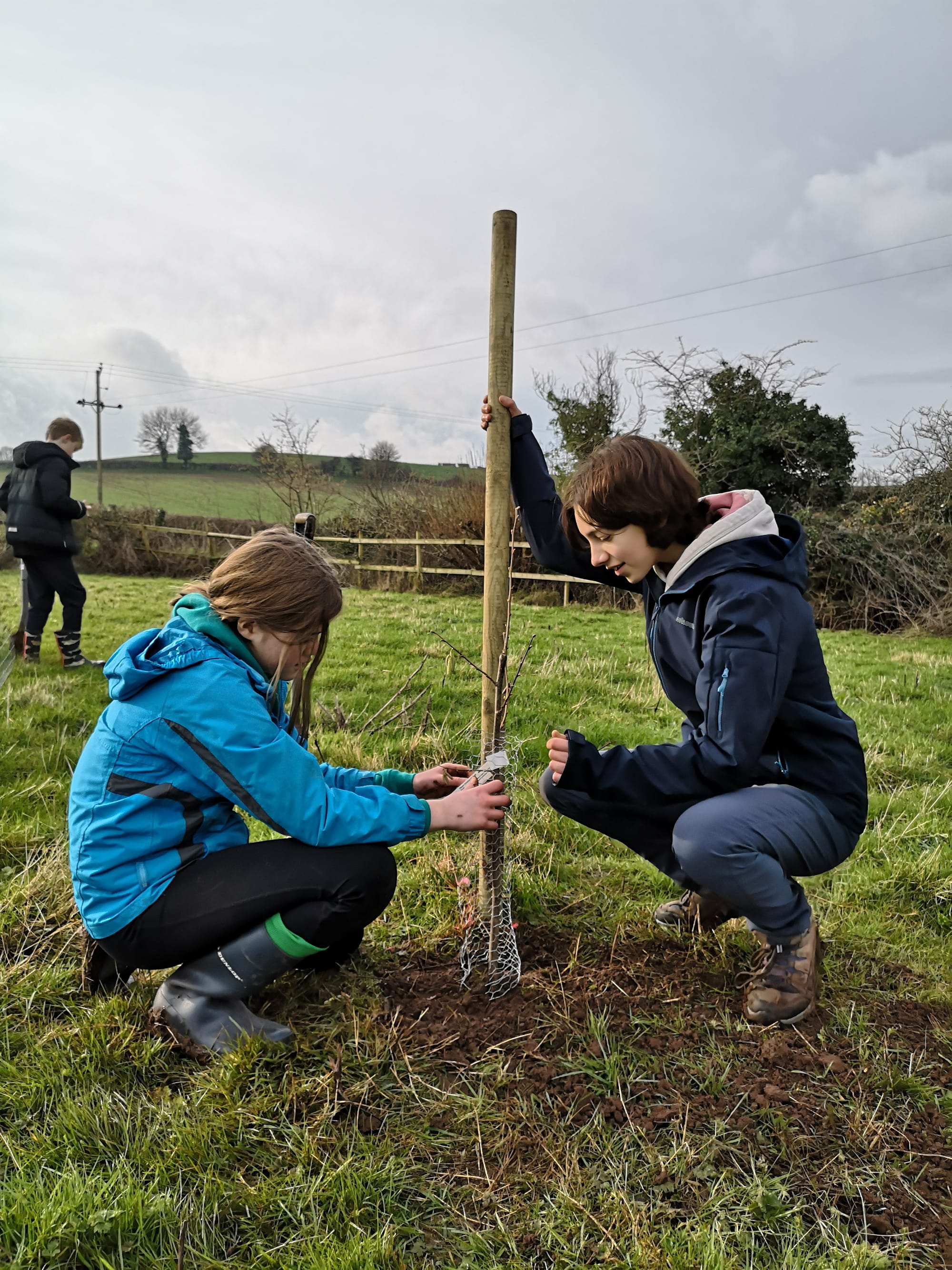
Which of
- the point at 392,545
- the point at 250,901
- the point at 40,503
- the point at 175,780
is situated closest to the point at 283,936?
the point at 250,901

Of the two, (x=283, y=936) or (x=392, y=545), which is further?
(x=392, y=545)

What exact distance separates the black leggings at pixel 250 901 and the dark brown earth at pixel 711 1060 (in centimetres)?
40

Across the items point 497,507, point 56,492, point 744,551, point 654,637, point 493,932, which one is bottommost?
point 493,932

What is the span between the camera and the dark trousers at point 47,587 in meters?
7.08

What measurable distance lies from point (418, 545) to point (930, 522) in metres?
10.7

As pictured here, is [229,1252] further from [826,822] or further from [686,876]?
[826,822]

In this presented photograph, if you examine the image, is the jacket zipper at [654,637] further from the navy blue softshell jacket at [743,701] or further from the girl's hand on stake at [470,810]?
the girl's hand on stake at [470,810]

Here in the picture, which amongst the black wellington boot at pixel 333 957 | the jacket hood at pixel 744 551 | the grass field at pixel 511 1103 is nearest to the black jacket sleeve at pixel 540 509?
the jacket hood at pixel 744 551

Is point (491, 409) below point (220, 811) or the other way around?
the other way around

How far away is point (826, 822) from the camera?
238 cm

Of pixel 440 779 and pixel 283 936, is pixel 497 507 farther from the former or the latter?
pixel 283 936

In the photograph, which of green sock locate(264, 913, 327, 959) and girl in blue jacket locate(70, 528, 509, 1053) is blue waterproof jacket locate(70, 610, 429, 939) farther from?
green sock locate(264, 913, 327, 959)

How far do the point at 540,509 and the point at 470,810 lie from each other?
3.53 feet

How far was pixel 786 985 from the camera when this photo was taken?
2379 mm
